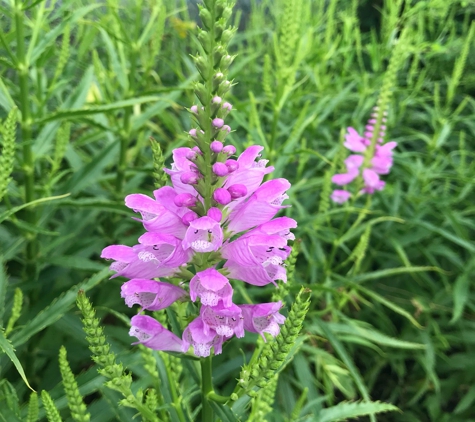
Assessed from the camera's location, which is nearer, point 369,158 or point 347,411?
point 347,411

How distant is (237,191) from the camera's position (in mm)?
831

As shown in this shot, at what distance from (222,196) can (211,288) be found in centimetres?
17

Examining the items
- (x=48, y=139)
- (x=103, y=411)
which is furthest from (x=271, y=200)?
(x=48, y=139)

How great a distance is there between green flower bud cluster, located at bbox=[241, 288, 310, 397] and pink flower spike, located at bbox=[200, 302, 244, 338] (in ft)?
0.24

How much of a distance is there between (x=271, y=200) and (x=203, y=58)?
308 millimetres

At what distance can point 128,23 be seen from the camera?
3.19 meters

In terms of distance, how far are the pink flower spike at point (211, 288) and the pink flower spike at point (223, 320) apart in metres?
0.01

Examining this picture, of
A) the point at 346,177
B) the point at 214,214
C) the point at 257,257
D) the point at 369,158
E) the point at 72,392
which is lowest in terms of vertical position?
the point at 346,177

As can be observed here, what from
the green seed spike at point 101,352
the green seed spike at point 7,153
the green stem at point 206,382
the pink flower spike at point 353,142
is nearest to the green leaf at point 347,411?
the green stem at point 206,382

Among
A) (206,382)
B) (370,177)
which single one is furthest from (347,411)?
(370,177)

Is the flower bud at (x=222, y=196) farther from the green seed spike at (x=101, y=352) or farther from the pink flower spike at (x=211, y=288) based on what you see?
the green seed spike at (x=101, y=352)

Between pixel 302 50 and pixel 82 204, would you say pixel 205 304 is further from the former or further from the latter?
pixel 302 50

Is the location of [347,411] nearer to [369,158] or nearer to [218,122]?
[218,122]

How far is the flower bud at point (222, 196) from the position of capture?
798 millimetres
